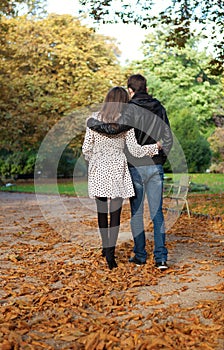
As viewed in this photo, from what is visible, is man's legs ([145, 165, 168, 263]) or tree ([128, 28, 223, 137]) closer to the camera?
man's legs ([145, 165, 168, 263])

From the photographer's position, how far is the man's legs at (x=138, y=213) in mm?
5113

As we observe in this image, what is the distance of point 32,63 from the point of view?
80.2ft

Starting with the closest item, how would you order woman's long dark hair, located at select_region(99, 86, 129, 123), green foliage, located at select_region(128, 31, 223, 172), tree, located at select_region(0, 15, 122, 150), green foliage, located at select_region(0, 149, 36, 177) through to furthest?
woman's long dark hair, located at select_region(99, 86, 129, 123) → tree, located at select_region(0, 15, 122, 150) → green foliage, located at select_region(0, 149, 36, 177) → green foliage, located at select_region(128, 31, 223, 172)

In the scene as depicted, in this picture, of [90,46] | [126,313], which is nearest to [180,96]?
[90,46]

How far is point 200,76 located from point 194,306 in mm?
37843

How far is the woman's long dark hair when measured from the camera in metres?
4.96

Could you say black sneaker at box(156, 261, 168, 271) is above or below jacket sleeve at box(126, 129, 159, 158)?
below

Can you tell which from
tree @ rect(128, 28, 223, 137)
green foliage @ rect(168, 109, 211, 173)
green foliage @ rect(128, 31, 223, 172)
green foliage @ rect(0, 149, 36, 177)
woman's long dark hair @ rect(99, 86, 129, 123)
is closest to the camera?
woman's long dark hair @ rect(99, 86, 129, 123)

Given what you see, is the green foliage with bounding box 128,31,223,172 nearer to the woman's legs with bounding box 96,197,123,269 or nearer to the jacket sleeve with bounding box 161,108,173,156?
the jacket sleeve with bounding box 161,108,173,156

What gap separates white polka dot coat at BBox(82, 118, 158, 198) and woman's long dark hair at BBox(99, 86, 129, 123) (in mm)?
203

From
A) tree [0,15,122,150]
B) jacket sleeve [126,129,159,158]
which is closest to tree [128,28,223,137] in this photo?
tree [0,15,122,150]

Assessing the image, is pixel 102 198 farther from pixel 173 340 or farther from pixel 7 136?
pixel 7 136

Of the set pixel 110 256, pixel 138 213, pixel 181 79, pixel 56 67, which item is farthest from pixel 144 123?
pixel 181 79

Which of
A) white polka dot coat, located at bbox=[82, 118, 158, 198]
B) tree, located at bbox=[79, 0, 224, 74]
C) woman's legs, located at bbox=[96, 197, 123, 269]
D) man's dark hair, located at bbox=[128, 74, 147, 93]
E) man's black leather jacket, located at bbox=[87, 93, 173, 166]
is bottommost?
woman's legs, located at bbox=[96, 197, 123, 269]
